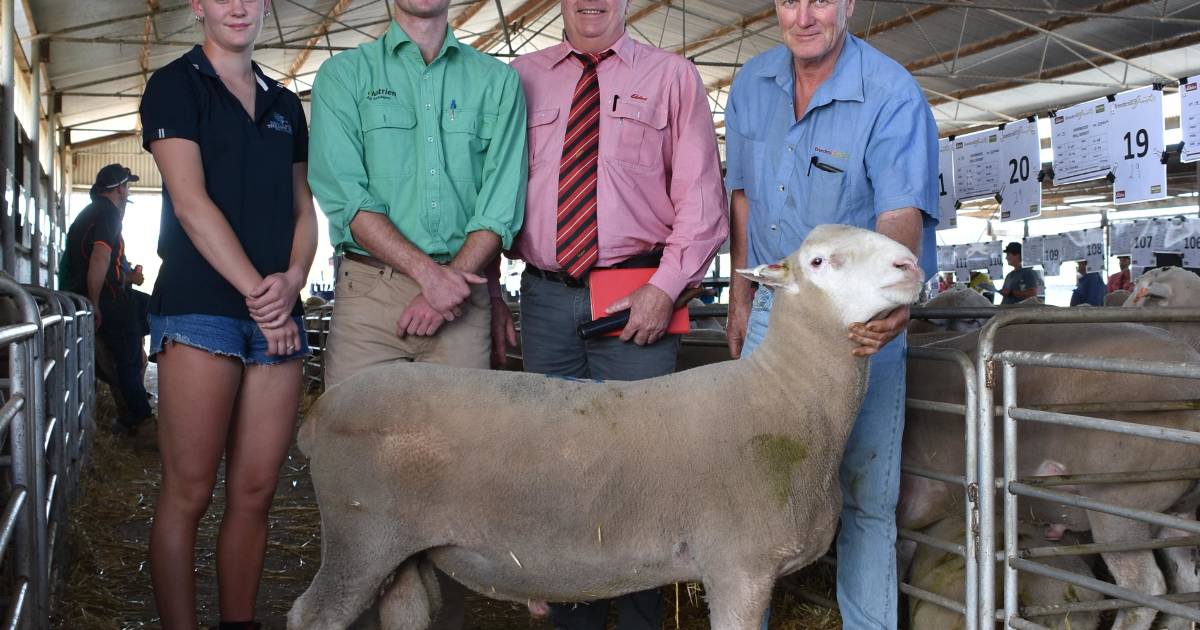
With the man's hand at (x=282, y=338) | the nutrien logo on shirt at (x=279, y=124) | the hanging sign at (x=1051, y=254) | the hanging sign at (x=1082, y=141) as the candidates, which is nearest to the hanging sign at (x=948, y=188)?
the hanging sign at (x=1082, y=141)

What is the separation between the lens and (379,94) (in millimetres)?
2695

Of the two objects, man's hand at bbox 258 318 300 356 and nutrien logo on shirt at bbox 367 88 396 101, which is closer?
man's hand at bbox 258 318 300 356

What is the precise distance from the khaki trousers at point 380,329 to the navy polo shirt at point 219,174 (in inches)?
7.8

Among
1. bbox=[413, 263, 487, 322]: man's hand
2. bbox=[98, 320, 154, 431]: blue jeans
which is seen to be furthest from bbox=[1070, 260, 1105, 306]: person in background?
bbox=[413, 263, 487, 322]: man's hand

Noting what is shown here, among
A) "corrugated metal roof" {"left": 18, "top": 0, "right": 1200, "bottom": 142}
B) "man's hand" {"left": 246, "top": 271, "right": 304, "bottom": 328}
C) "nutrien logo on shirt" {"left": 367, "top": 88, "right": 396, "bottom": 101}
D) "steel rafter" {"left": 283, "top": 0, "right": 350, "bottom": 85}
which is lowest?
"man's hand" {"left": 246, "top": 271, "right": 304, "bottom": 328}

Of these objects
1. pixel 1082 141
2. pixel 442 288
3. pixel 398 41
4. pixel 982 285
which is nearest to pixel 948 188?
pixel 1082 141

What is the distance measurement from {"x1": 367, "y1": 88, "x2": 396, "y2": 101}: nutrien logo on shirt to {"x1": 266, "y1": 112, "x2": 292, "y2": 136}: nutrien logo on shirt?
243mm

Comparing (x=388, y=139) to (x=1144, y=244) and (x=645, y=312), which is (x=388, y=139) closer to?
(x=645, y=312)

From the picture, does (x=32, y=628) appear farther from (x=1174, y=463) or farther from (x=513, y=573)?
(x=1174, y=463)

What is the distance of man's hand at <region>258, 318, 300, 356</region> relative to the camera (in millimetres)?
2572

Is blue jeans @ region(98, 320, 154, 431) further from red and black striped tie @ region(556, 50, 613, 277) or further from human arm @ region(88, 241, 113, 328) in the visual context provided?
red and black striped tie @ region(556, 50, 613, 277)

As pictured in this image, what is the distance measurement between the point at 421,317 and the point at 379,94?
61 centimetres

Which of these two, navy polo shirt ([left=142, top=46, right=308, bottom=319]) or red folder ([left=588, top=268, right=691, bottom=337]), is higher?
navy polo shirt ([left=142, top=46, right=308, bottom=319])

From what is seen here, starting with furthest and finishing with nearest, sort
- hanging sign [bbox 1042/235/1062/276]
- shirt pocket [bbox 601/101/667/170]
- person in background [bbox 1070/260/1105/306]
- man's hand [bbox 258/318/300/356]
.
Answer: hanging sign [bbox 1042/235/1062/276]
person in background [bbox 1070/260/1105/306]
shirt pocket [bbox 601/101/667/170]
man's hand [bbox 258/318/300/356]
